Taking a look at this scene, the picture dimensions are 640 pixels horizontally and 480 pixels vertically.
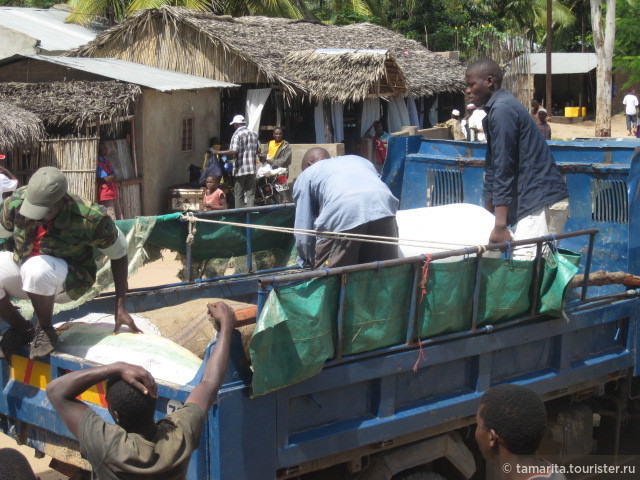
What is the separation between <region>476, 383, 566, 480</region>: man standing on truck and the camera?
2.54 metres

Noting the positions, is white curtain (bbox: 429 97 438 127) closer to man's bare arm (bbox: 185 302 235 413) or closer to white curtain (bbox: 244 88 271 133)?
white curtain (bbox: 244 88 271 133)

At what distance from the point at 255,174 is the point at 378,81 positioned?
3901 millimetres

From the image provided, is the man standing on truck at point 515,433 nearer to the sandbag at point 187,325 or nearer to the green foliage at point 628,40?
the sandbag at point 187,325

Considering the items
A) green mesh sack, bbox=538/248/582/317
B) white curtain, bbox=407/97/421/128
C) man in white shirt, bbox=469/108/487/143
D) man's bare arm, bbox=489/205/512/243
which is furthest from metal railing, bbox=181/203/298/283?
white curtain, bbox=407/97/421/128

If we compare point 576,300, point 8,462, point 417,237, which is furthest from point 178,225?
point 8,462

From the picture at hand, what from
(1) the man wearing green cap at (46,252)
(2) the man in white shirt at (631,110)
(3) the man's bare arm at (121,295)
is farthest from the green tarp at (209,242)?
(2) the man in white shirt at (631,110)

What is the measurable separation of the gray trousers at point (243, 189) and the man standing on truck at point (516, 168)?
29.8 feet

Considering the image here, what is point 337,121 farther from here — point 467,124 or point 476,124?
point 476,124

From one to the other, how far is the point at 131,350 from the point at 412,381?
134 cm

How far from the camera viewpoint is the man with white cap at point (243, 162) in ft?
45.9

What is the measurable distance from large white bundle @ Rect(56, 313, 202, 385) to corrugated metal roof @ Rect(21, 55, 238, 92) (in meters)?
9.25

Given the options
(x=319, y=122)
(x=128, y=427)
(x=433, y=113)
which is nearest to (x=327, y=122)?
(x=319, y=122)

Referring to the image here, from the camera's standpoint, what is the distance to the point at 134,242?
5.43 m

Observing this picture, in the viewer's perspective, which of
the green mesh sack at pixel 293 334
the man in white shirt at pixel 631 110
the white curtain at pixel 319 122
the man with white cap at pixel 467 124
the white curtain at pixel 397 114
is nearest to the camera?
the green mesh sack at pixel 293 334
